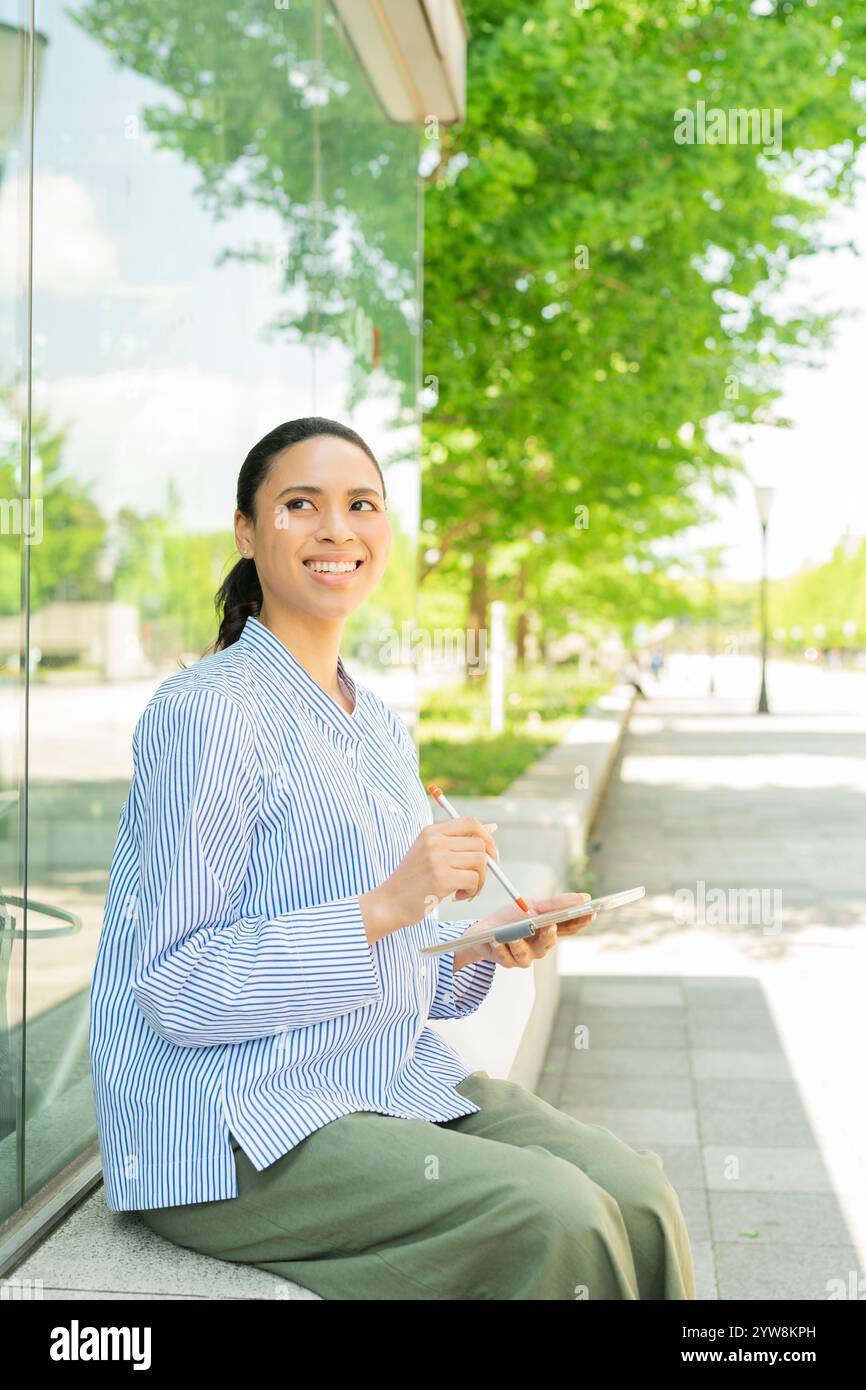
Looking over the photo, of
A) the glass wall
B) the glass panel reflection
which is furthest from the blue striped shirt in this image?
the glass wall

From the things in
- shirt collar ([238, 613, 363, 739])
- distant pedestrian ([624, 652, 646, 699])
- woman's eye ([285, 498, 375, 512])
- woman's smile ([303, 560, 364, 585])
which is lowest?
distant pedestrian ([624, 652, 646, 699])

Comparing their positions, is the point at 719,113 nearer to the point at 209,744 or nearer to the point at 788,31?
the point at 788,31

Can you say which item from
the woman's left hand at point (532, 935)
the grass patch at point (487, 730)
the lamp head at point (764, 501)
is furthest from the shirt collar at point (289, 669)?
the lamp head at point (764, 501)

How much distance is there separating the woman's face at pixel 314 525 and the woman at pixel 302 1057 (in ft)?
0.43

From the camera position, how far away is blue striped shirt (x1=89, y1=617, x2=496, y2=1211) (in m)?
2.06

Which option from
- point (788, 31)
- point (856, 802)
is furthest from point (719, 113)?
point (856, 802)

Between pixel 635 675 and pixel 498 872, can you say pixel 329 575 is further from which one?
pixel 635 675

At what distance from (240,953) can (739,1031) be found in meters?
4.60

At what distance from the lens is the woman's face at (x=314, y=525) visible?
8.06 ft

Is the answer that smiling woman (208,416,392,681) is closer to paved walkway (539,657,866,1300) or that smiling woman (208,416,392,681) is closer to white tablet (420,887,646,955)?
white tablet (420,887,646,955)

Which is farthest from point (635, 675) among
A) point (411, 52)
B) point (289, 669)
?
Answer: point (289, 669)

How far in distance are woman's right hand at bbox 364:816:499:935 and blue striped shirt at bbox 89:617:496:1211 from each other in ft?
0.16

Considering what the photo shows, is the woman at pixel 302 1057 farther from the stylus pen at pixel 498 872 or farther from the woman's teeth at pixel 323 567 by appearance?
the woman's teeth at pixel 323 567
